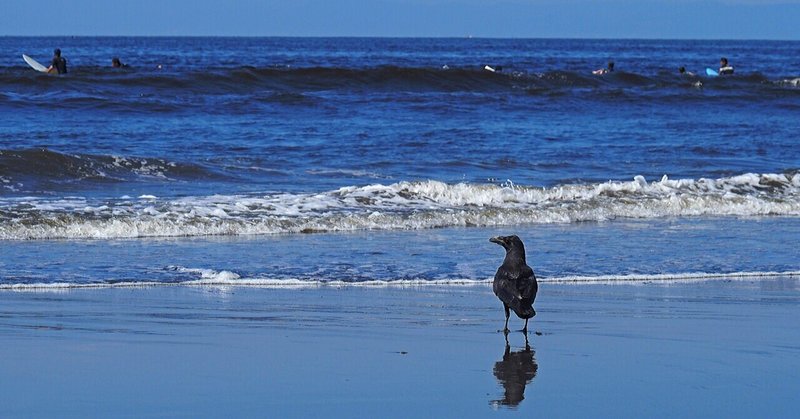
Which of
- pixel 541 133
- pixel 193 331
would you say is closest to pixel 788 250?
pixel 193 331

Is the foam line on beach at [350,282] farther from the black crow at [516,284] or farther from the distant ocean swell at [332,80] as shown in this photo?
the distant ocean swell at [332,80]

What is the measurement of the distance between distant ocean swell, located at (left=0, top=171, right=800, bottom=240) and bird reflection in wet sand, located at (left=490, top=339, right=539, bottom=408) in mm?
5089

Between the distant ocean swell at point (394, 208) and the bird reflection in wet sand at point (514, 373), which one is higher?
the distant ocean swell at point (394, 208)

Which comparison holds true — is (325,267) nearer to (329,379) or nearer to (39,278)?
(39,278)

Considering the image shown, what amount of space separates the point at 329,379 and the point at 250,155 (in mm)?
10746

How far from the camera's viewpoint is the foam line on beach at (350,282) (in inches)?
→ 311

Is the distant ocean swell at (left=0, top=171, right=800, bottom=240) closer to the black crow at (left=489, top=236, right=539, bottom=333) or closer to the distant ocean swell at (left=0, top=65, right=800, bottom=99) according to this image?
the black crow at (left=489, top=236, right=539, bottom=333)

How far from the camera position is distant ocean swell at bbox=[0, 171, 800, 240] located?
1045 cm

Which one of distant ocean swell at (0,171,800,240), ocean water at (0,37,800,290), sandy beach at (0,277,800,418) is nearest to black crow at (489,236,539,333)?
sandy beach at (0,277,800,418)

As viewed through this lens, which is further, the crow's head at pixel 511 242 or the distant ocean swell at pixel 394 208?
the distant ocean swell at pixel 394 208

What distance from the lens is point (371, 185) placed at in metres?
12.8

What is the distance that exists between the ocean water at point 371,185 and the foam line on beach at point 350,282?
0.10 ft

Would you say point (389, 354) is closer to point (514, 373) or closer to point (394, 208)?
point (514, 373)

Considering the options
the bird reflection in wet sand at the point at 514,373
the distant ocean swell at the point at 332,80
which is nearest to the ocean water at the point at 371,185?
the distant ocean swell at the point at 332,80
